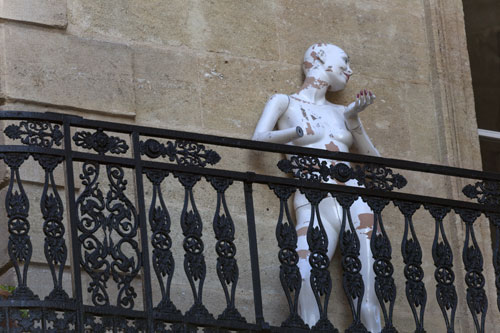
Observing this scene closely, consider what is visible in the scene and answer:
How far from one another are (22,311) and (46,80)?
1.83 m

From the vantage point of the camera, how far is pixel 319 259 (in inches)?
330

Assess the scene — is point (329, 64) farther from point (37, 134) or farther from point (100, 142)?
point (37, 134)

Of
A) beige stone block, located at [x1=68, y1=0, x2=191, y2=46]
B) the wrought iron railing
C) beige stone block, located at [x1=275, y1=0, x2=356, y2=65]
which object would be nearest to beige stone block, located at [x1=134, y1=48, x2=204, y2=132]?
beige stone block, located at [x1=68, y1=0, x2=191, y2=46]

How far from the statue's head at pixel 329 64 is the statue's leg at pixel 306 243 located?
85cm

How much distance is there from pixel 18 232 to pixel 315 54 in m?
2.64

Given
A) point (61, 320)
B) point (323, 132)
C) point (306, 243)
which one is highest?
point (323, 132)

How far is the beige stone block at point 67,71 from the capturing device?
353 inches

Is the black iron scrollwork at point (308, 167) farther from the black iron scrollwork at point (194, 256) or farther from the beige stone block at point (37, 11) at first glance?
the beige stone block at point (37, 11)

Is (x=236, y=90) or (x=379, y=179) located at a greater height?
(x=236, y=90)

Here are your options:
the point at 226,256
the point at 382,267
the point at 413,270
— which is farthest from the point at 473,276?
the point at 226,256

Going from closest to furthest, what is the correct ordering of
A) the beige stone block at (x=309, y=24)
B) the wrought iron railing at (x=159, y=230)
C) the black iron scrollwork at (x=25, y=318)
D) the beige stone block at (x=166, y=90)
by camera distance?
1. the black iron scrollwork at (x=25, y=318)
2. the wrought iron railing at (x=159, y=230)
3. the beige stone block at (x=166, y=90)
4. the beige stone block at (x=309, y=24)

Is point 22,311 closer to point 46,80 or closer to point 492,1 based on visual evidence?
point 46,80

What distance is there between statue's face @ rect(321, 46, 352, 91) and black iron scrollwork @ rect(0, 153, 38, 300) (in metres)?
2.34

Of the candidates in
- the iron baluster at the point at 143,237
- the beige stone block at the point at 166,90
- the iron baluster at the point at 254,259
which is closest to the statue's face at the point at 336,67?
the beige stone block at the point at 166,90
